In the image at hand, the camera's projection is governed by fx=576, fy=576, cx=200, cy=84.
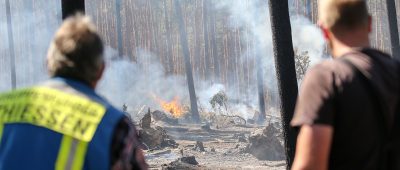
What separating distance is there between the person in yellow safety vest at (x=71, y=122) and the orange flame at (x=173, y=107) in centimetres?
2582

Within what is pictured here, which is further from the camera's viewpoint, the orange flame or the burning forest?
the burning forest

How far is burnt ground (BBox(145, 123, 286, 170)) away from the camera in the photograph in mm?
14180

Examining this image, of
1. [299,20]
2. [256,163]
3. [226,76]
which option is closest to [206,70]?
[226,76]

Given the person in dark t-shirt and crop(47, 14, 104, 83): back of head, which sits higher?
crop(47, 14, 104, 83): back of head

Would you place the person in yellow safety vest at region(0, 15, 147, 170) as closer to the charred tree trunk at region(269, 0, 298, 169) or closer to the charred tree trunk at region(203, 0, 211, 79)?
the charred tree trunk at region(269, 0, 298, 169)

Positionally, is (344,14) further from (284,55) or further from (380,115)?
(284,55)

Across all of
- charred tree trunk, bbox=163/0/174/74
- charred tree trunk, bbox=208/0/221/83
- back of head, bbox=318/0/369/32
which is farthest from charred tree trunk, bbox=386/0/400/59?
back of head, bbox=318/0/369/32

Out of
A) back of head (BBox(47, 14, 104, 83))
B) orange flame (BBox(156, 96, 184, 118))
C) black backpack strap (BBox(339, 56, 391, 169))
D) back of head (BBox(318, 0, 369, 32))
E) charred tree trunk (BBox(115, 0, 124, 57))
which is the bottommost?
orange flame (BBox(156, 96, 184, 118))

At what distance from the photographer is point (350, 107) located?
215cm

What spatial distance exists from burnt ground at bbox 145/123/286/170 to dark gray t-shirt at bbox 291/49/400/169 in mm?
9685

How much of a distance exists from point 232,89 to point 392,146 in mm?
29755

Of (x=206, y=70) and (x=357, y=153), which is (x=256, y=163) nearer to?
(x=357, y=153)

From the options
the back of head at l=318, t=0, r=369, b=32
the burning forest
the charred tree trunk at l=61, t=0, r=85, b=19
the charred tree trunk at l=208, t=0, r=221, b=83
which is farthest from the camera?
the charred tree trunk at l=208, t=0, r=221, b=83

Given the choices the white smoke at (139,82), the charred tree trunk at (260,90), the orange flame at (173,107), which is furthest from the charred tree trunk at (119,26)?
the charred tree trunk at (260,90)
